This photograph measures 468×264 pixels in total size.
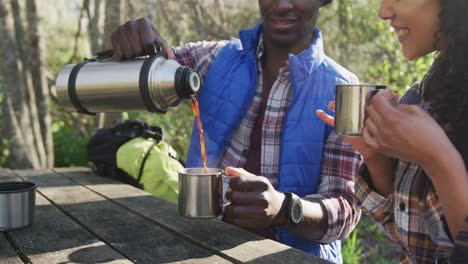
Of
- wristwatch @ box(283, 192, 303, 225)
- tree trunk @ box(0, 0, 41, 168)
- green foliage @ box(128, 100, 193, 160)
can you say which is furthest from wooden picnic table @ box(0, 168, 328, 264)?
green foliage @ box(128, 100, 193, 160)

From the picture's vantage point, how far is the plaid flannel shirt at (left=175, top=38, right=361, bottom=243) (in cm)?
201

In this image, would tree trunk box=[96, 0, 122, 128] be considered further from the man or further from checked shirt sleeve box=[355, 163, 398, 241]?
checked shirt sleeve box=[355, 163, 398, 241]

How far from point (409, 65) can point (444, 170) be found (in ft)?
12.4

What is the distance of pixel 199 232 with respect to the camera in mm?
1636

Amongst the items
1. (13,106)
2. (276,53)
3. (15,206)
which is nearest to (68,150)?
(13,106)

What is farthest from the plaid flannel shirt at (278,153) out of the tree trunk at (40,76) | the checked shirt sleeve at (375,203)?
the tree trunk at (40,76)

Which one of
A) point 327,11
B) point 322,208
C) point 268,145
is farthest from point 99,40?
point 322,208

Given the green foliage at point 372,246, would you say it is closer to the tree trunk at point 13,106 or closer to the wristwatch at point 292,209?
the wristwatch at point 292,209

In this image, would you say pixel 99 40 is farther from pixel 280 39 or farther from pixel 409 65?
pixel 280 39

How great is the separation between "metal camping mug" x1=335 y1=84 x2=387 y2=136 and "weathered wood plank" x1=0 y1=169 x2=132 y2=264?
2.26ft

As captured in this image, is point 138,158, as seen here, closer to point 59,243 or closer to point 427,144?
point 59,243

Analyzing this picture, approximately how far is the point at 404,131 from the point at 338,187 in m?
0.90

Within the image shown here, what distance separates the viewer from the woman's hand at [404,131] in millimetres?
1168

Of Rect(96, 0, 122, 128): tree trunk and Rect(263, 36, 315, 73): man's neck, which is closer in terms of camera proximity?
Rect(263, 36, 315, 73): man's neck
